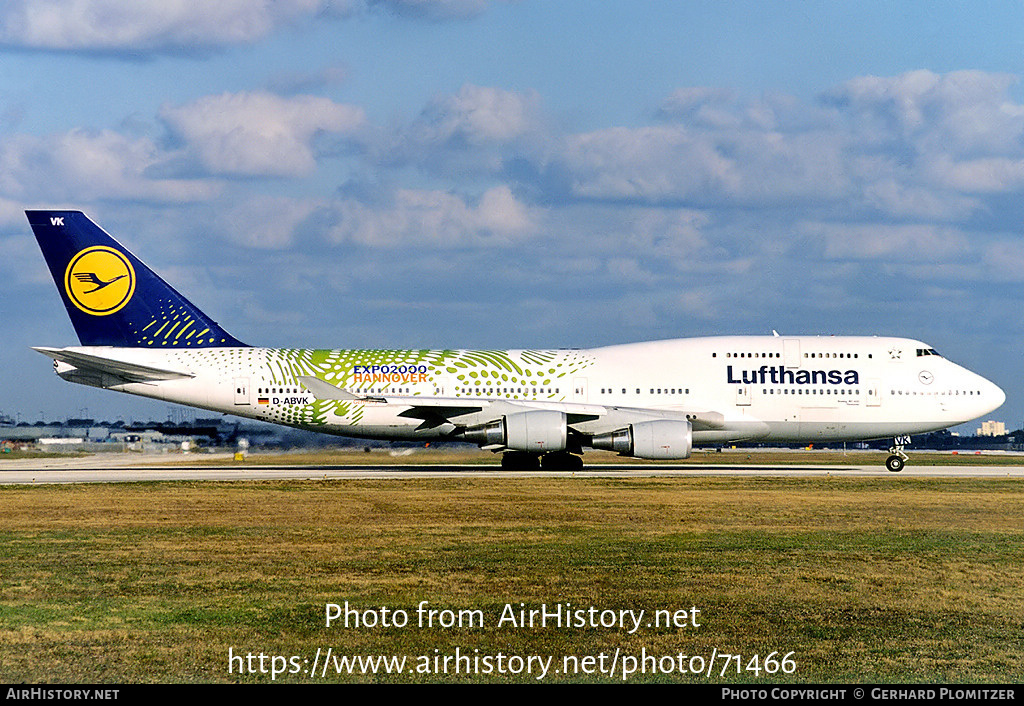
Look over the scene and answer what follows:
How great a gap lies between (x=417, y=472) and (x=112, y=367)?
11193 mm

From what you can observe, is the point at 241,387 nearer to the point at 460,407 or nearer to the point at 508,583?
the point at 460,407

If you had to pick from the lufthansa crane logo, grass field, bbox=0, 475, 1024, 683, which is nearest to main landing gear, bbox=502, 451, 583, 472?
grass field, bbox=0, 475, 1024, 683

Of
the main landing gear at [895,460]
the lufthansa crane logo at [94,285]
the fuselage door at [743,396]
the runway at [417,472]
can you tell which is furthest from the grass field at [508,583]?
the lufthansa crane logo at [94,285]

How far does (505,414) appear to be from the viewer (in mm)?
37969

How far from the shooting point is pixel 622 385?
40.6 metres

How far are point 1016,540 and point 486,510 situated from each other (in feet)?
31.7

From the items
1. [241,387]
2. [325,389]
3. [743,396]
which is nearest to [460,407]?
[325,389]

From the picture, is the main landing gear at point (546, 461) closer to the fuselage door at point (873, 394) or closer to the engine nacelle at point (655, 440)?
the engine nacelle at point (655, 440)

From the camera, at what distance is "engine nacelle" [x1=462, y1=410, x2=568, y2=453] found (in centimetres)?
3681

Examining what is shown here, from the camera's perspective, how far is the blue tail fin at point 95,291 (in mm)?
40500

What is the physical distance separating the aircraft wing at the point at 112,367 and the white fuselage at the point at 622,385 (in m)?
0.22

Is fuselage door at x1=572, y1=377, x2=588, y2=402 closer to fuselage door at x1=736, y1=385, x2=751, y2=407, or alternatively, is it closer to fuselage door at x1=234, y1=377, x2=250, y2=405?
fuselage door at x1=736, y1=385, x2=751, y2=407
